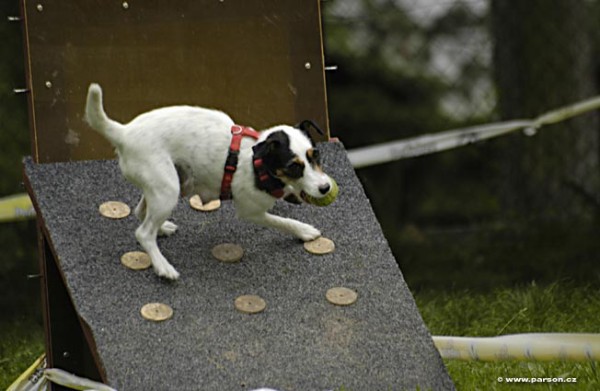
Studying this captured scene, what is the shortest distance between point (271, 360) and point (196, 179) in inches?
31.6

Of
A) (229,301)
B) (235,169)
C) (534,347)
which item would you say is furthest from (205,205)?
(534,347)

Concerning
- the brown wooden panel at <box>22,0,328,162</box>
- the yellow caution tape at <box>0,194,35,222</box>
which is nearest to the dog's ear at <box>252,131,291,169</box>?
Result: the brown wooden panel at <box>22,0,328,162</box>

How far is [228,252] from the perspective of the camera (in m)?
4.21

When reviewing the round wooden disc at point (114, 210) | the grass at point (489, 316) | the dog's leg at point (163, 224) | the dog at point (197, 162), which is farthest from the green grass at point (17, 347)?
the dog at point (197, 162)

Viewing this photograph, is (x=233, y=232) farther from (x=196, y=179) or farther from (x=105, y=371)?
(x=105, y=371)

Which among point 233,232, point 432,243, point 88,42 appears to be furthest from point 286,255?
point 432,243

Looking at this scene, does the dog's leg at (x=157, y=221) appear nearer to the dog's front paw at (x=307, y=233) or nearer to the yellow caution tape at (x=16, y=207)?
the dog's front paw at (x=307, y=233)

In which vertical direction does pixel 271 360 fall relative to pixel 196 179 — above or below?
below

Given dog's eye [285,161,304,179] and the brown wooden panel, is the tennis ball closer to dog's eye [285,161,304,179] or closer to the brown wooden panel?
dog's eye [285,161,304,179]

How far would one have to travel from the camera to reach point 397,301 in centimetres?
402

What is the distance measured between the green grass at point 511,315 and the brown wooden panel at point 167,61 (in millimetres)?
1274

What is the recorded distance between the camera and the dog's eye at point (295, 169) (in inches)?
153

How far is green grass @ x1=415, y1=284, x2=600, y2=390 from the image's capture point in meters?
4.35

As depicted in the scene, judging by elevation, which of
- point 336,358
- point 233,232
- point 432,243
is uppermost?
point 233,232
